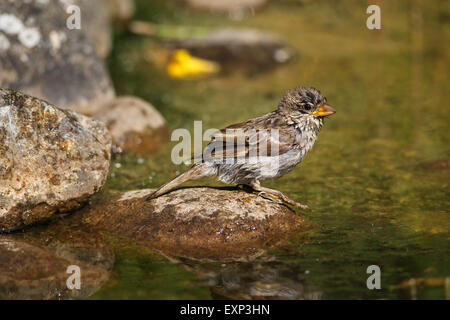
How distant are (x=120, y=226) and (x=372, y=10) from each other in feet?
33.4

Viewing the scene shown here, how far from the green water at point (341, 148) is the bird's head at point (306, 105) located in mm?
901

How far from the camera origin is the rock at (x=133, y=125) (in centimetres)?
909

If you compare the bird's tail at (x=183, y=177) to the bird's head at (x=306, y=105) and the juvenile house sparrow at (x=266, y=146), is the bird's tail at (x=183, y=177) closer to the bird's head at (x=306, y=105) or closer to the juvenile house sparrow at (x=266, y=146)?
the juvenile house sparrow at (x=266, y=146)

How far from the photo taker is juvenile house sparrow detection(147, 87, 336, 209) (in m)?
6.47

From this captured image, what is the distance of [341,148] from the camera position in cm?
870

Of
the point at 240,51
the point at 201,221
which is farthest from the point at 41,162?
the point at 240,51

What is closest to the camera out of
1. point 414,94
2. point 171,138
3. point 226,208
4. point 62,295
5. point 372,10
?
point 62,295

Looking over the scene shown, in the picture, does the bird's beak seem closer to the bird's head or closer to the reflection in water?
the bird's head

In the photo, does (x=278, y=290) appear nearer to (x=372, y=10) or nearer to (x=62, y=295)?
(x=62, y=295)

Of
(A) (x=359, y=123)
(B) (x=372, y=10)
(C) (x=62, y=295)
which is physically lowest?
(C) (x=62, y=295)

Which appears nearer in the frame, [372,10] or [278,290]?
[278,290]

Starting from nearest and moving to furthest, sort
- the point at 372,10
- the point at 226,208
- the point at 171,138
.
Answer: the point at 226,208
the point at 171,138
the point at 372,10

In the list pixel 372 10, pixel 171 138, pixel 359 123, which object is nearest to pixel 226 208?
pixel 171 138

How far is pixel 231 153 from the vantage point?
21.4 feet
